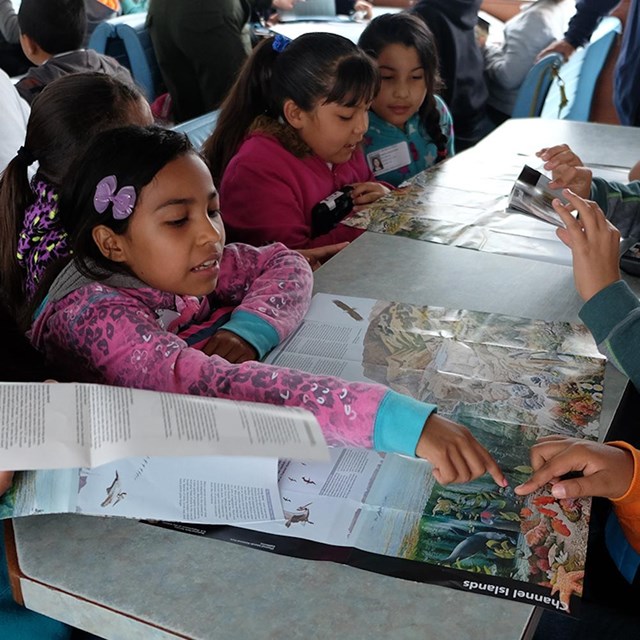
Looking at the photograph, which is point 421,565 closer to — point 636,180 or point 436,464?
point 436,464

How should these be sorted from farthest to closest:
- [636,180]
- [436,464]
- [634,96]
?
[634,96], [636,180], [436,464]

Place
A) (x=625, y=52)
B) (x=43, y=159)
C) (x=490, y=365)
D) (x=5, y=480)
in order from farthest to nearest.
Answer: (x=625, y=52)
(x=43, y=159)
(x=490, y=365)
(x=5, y=480)

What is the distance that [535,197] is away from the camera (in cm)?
136

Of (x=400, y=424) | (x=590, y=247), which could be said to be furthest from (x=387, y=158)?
(x=400, y=424)

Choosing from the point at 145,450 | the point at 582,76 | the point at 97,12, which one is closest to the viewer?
the point at 145,450

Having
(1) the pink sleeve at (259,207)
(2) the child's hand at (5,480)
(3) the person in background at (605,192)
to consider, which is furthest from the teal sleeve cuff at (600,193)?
(2) the child's hand at (5,480)

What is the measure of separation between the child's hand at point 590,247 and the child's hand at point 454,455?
388mm

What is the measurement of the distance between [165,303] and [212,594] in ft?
1.65

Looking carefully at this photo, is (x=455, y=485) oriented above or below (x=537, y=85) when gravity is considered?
above

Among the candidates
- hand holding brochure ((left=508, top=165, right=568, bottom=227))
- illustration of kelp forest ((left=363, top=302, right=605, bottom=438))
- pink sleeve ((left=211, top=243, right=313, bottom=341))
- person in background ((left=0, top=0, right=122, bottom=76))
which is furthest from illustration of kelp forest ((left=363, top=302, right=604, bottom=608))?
person in background ((left=0, top=0, right=122, bottom=76))

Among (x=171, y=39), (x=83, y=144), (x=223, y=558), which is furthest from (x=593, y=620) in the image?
(x=171, y=39)

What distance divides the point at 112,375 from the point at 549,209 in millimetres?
789

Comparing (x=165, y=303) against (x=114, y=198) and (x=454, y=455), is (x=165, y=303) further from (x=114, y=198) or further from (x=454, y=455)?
(x=454, y=455)

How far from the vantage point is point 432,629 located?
651 mm
